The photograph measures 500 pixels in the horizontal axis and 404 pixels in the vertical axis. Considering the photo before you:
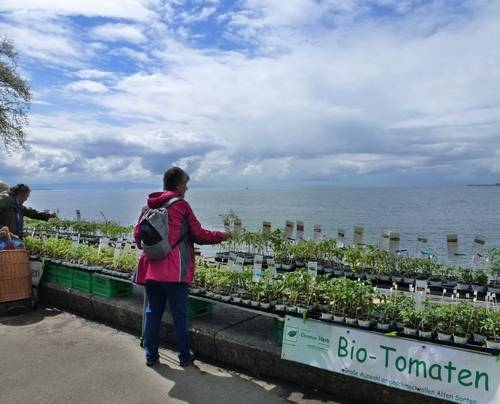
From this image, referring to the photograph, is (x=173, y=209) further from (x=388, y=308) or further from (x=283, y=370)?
(x=388, y=308)

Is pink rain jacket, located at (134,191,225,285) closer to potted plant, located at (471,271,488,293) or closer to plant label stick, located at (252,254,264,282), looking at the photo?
plant label stick, located at (252,254,264,282)

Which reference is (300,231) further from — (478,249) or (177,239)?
(177,239)

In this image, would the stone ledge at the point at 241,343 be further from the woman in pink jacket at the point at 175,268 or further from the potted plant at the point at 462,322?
the potted plant at the point at 462,322

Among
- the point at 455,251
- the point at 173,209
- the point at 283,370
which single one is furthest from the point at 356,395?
the point at 455,251

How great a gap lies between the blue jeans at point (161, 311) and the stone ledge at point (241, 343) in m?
0.33

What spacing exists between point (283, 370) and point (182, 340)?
1.08 metres

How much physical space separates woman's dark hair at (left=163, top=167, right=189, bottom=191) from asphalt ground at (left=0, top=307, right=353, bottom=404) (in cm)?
189

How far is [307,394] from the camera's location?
3.80 meters

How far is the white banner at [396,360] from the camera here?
10.2ft

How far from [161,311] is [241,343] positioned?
91 centimetres

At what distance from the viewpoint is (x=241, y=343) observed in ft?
14.0

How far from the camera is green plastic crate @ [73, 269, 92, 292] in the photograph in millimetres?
6172

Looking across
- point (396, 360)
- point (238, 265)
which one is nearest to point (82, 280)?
point (238, 265)

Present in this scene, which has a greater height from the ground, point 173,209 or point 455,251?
point 173,209
